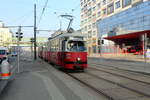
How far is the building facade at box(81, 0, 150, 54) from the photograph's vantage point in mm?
49531

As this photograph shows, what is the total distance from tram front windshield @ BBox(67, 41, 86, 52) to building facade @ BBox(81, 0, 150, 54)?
14.4 m

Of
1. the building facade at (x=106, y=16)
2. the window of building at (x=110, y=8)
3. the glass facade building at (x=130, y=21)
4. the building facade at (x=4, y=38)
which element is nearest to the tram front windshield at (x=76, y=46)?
the building facade at (x=106, y=16)

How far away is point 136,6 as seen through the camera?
46.8m

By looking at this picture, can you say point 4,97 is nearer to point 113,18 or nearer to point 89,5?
point 113,18

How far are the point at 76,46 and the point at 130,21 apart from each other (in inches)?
1500

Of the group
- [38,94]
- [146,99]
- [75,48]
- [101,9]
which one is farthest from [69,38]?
[101,9]

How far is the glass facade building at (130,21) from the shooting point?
4338 cm

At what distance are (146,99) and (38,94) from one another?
12.9 feet

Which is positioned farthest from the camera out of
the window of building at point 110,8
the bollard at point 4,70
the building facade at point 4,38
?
the building facade at point 4,38

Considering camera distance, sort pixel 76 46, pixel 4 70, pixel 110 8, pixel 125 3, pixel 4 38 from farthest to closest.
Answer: pixel 4 38 < pixel 110 8 < pixel 125 3 < pixel 76 46 < pixel 4 70

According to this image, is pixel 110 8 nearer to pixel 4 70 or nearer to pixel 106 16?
pixel 106 16

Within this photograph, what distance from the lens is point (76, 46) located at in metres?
14.4

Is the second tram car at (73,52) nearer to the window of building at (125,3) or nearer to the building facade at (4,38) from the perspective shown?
the window of building at (125,3)

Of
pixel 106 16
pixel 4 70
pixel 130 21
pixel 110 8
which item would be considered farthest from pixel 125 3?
pixel 4 70
